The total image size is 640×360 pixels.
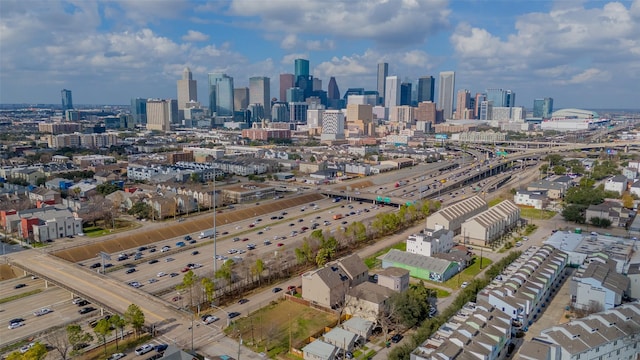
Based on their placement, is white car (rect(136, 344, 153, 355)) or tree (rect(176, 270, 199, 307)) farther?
tree (rect(176, 270, 199, 307))

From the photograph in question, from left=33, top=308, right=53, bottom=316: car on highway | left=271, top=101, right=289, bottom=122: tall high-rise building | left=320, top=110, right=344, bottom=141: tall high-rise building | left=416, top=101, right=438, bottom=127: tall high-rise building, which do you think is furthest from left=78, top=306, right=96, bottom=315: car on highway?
left=271, top=101, right=289, bottom=122: tall high-rise building

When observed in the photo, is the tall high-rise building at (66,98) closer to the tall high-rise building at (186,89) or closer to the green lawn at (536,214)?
the tall high-rise building at (186,89)

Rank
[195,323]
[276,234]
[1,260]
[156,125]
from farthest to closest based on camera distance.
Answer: [156,125] < [276,234] < [1,260] < [195,323]

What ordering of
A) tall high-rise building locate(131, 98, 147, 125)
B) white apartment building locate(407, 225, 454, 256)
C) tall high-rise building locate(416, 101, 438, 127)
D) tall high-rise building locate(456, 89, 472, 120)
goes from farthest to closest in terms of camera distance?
tall high-rise building locate(456, 89, 472, 120)
tall high-rise building locate(131, 98, 147, 125)
tall high-rise building locate(416, 101, 438, 127)
white apartment building locate(407, 225, 454, 256)

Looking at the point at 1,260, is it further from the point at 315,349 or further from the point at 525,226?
the point at 525,226

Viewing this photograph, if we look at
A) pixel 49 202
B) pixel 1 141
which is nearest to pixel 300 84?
pixel 1 141

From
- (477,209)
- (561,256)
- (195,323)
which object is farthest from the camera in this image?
(477,209)

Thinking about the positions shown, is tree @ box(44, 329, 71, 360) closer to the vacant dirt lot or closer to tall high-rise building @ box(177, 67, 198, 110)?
the vacant dirt lot
